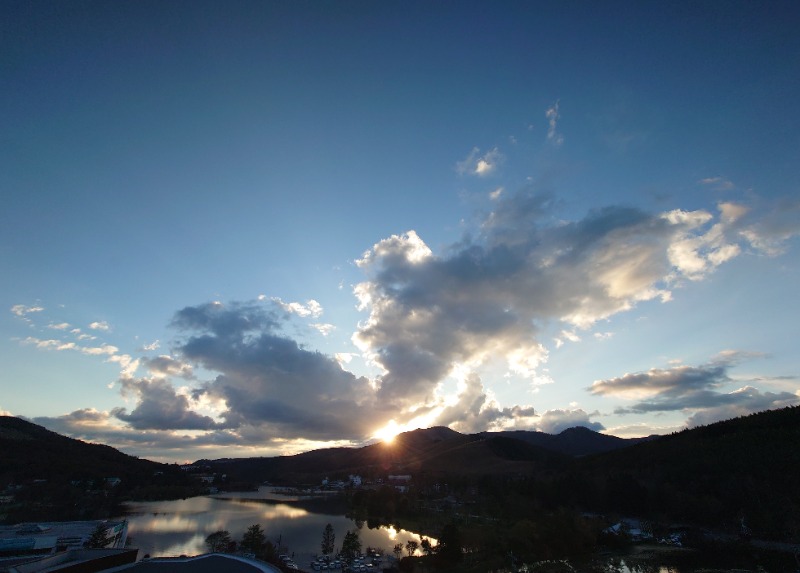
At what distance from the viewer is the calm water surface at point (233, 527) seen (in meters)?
61.2

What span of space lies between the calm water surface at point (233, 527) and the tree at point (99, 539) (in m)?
4.24

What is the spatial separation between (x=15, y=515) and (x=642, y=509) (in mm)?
116715

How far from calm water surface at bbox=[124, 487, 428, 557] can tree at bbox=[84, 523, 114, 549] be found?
4.24 meters

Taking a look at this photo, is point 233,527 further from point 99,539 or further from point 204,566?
point 204,566

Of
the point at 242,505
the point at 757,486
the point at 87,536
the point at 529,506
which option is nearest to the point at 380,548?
the point at 529,506

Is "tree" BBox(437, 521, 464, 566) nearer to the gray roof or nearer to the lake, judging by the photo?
the lake

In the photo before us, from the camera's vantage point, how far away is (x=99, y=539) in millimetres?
55531

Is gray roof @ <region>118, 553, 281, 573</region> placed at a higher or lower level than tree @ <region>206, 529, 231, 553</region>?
higher

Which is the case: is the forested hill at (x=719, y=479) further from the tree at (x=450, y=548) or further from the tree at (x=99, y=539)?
the tree at (x=99, y=539)

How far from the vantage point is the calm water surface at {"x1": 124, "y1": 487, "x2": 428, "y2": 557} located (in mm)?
61191

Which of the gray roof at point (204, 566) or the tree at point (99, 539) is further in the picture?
the tree at point (99, 539)

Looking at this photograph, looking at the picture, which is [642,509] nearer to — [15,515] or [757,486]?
[757,486]

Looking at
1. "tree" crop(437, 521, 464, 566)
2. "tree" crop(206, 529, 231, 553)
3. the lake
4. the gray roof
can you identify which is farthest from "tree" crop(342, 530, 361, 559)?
the gray roof


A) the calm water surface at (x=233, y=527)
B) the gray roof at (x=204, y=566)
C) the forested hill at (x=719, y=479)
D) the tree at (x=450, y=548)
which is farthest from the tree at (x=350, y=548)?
the forested hill at (x=719, y=479)
